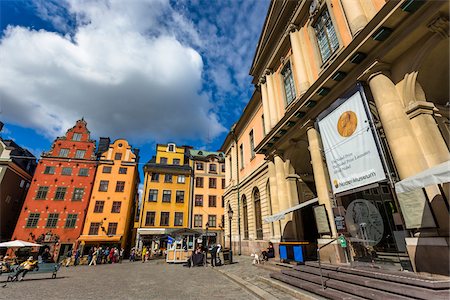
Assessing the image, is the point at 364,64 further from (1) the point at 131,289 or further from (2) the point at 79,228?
(2) the point at 79,228

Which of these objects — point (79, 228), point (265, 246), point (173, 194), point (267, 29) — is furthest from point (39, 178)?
point (267, 29)

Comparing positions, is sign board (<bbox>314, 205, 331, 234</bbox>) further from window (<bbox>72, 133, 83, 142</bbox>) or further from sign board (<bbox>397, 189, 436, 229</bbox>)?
window (<bbox>72, 133, 83, 142</bbox>)

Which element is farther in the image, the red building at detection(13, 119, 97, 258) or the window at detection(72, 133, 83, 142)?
the window at detection(72, 133, 83, 142)

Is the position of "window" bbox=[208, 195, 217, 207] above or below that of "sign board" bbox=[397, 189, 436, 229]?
above

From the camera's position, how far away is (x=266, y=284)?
27.9 feet

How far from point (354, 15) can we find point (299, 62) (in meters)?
3.97

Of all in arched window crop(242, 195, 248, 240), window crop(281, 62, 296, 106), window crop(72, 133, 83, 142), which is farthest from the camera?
window crop(72, 133, 83, 142)

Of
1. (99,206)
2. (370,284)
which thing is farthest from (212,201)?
(370,284)

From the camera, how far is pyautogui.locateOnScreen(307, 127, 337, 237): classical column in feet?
29.7

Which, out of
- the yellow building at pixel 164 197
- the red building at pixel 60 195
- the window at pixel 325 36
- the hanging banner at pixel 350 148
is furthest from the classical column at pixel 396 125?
the red building at pixel 60 195

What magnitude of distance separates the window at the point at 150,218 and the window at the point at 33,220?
13.4 m

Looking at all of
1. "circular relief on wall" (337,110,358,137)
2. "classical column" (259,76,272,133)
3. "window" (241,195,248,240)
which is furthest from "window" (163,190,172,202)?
"circular relief on wall" (337,110,358,137)

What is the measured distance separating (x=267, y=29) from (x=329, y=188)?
13514 millimetres

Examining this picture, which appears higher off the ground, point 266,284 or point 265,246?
point 265,246
